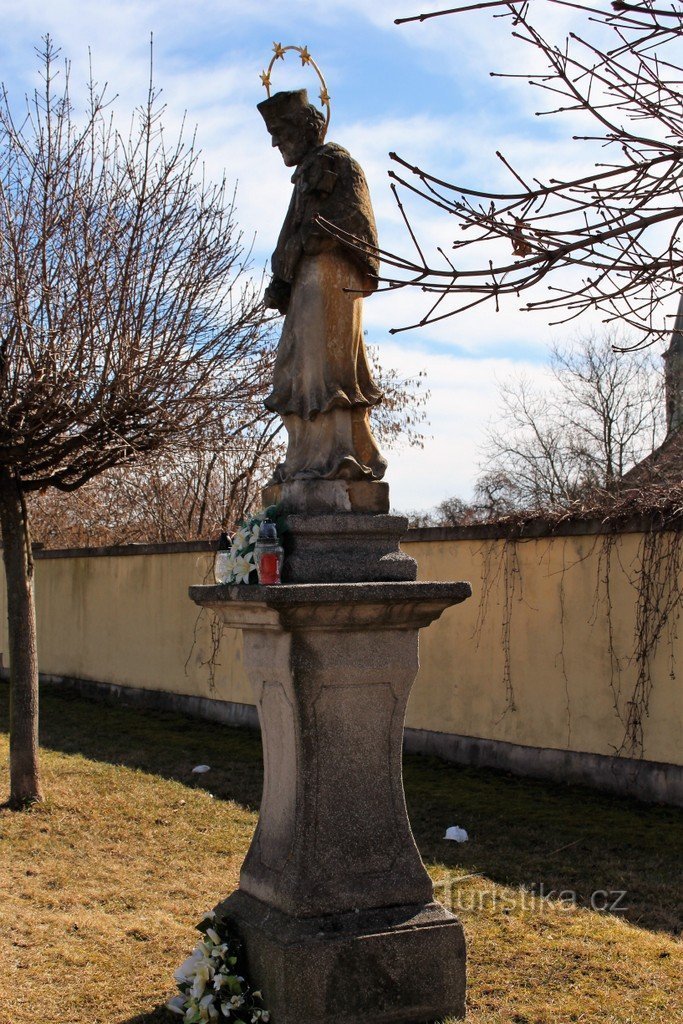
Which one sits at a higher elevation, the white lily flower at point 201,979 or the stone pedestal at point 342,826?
the stone pedestal at point 342,826

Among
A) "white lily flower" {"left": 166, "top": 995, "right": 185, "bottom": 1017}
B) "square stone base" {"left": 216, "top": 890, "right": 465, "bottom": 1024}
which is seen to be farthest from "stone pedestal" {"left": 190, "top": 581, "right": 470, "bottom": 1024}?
"white lily flower" {"left": 166, "top": 995, "right": 185, "bottom": 1017}

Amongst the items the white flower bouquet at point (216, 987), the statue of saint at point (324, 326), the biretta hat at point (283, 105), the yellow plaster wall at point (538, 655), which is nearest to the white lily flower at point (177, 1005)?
the white flower bouquet at point (216, 987)

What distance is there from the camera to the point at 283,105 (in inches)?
205

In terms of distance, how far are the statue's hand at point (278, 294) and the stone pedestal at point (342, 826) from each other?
1.43 m

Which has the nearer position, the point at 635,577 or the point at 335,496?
the point at 335,496

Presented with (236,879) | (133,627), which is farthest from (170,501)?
(236,879)

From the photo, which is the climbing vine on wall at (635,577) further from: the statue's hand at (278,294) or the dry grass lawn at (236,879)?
the statue's hand at (278,294)

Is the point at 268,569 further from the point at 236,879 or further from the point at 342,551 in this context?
A: the point at 236,879

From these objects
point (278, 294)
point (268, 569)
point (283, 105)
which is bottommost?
point (268, 569)

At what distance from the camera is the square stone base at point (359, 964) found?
14.2 ft

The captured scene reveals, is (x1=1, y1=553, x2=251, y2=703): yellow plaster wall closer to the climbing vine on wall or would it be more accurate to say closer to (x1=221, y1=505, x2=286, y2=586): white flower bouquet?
the climbing vine on wall

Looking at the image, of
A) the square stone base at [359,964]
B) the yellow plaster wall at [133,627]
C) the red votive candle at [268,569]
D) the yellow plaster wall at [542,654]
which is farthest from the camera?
the yellow plaster wall at [133,627]

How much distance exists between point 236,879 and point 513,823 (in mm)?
2125

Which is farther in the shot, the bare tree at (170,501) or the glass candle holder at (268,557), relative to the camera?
the bare tree at (170,501)
